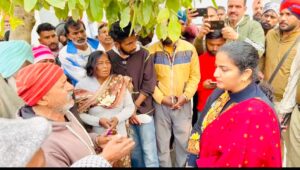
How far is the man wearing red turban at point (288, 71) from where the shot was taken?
330cm

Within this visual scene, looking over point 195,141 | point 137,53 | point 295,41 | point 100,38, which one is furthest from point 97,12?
point 100,38

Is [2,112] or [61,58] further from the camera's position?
[61,58]

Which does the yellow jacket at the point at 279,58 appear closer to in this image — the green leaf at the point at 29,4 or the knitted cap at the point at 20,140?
the green leaf at the point at 29,4

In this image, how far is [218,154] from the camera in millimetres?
2180

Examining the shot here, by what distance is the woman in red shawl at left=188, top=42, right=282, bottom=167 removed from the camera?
2.01 m

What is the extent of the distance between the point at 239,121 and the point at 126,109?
152cm

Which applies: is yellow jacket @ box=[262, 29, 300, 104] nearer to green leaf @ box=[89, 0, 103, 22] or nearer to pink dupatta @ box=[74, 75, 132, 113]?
pink dupatta @ box=[74, 75, 132, 113]

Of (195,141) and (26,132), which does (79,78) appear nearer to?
(195,141)

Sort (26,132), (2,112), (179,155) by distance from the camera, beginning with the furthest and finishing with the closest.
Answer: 1. (179,155)
2. (2,112)
3. (26,132)

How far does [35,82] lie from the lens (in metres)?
1.94

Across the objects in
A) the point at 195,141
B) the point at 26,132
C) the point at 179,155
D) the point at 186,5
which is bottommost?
the point at 179,155

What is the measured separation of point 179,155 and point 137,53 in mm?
1272

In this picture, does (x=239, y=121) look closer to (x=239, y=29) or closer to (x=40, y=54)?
(x=40, y=54)

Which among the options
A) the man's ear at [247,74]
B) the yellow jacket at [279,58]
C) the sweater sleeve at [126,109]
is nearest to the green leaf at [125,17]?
the man's ear at [247,74]
